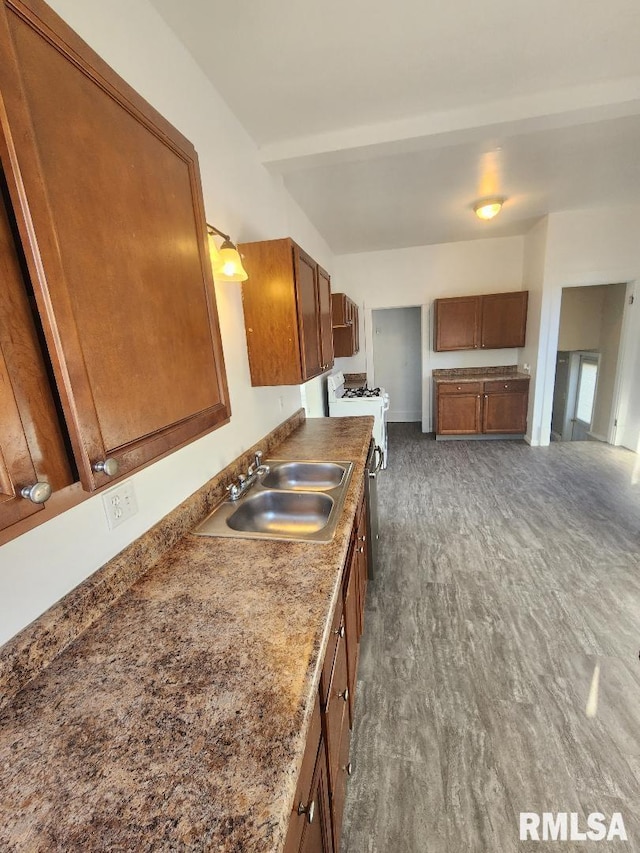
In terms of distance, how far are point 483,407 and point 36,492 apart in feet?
17.1

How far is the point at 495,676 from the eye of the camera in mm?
1633

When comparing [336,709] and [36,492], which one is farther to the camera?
[336,709]

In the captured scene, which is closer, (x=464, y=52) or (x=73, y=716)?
(x=73, y=716)

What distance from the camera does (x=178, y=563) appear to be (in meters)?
1.15

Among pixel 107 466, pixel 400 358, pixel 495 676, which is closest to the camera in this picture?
pixel 107 466

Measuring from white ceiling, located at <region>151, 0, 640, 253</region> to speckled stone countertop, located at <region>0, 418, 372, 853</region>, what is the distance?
212 cm

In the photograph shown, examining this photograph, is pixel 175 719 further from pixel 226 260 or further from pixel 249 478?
pixel 226 260

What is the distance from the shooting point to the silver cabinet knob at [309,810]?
688 mm

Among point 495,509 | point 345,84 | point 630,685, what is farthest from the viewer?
point 495,509

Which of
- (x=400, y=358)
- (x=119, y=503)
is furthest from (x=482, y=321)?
(x=119, y=503)

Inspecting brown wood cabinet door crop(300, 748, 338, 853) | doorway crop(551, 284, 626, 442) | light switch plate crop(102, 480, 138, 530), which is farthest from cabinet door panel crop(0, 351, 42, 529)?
doorway crop(551, 284, 626, 442)

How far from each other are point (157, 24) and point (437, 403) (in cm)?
451

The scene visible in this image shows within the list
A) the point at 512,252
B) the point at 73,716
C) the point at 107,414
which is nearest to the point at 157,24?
the point at 107,414

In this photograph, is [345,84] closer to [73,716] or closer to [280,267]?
[280,267]
